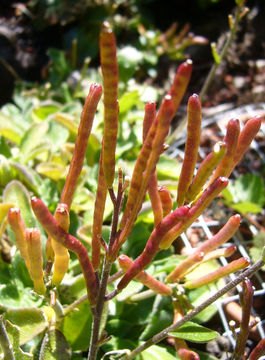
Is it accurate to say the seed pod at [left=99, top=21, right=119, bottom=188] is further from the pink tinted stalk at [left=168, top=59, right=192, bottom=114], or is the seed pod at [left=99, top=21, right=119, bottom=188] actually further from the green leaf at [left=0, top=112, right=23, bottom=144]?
the green leaf at [left=0, top=112, right=23, bottom=144]

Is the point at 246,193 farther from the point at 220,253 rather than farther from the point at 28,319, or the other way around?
the point at 28,319

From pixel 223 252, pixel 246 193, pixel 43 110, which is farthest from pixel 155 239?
pixel 43 110

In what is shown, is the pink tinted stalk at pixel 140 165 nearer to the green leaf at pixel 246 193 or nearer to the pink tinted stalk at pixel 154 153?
the pink tinted stalk at pixel 154 153

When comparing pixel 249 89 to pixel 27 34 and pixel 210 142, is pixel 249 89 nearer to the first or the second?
pixel 210 142

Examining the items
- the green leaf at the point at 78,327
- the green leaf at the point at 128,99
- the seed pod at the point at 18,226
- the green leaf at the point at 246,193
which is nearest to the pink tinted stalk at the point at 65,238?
the seed pod at the point at 18,226

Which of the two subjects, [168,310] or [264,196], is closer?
[168,310]

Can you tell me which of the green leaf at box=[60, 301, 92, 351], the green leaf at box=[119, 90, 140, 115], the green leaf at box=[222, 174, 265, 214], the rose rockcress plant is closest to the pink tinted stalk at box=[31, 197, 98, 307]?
the rose rockcress plant

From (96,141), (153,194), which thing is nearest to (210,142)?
(96,141)
